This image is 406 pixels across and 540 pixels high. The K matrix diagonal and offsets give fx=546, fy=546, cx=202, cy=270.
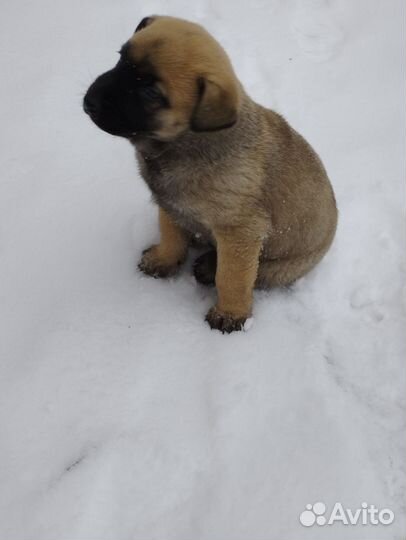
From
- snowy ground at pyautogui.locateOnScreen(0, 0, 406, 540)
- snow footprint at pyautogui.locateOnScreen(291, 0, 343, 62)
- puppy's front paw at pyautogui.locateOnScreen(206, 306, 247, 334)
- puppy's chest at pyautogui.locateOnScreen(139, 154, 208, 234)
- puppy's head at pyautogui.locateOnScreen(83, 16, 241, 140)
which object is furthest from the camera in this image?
snow footprint at pyautogui.locateOnScreen(291, 0, 343, 62)

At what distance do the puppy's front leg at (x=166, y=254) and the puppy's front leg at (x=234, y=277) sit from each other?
359 millimetres

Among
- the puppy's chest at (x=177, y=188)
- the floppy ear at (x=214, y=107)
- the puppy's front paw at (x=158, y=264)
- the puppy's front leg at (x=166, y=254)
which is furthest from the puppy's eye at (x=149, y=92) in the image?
the puppy's front paw at (x=158, y=264)

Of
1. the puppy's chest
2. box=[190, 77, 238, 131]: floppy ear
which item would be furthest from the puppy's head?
the puppy's chest

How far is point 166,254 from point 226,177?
71cm


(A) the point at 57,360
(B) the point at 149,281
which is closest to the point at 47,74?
(B) the point at 149,281

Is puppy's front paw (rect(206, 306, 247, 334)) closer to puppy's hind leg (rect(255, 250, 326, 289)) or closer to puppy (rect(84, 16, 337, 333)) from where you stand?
puppy (rect(84, 16, 337, 333))

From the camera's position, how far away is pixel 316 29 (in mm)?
4680

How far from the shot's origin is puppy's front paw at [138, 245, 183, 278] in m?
2.95

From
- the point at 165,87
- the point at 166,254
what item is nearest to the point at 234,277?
the point at 166,254

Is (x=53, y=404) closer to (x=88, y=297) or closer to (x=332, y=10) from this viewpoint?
(x=88, y=297)

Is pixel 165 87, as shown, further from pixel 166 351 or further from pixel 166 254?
pixel 166 351

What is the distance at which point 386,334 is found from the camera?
115 inches

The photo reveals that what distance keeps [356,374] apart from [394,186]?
1477mm

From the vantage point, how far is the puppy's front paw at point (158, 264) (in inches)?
116
